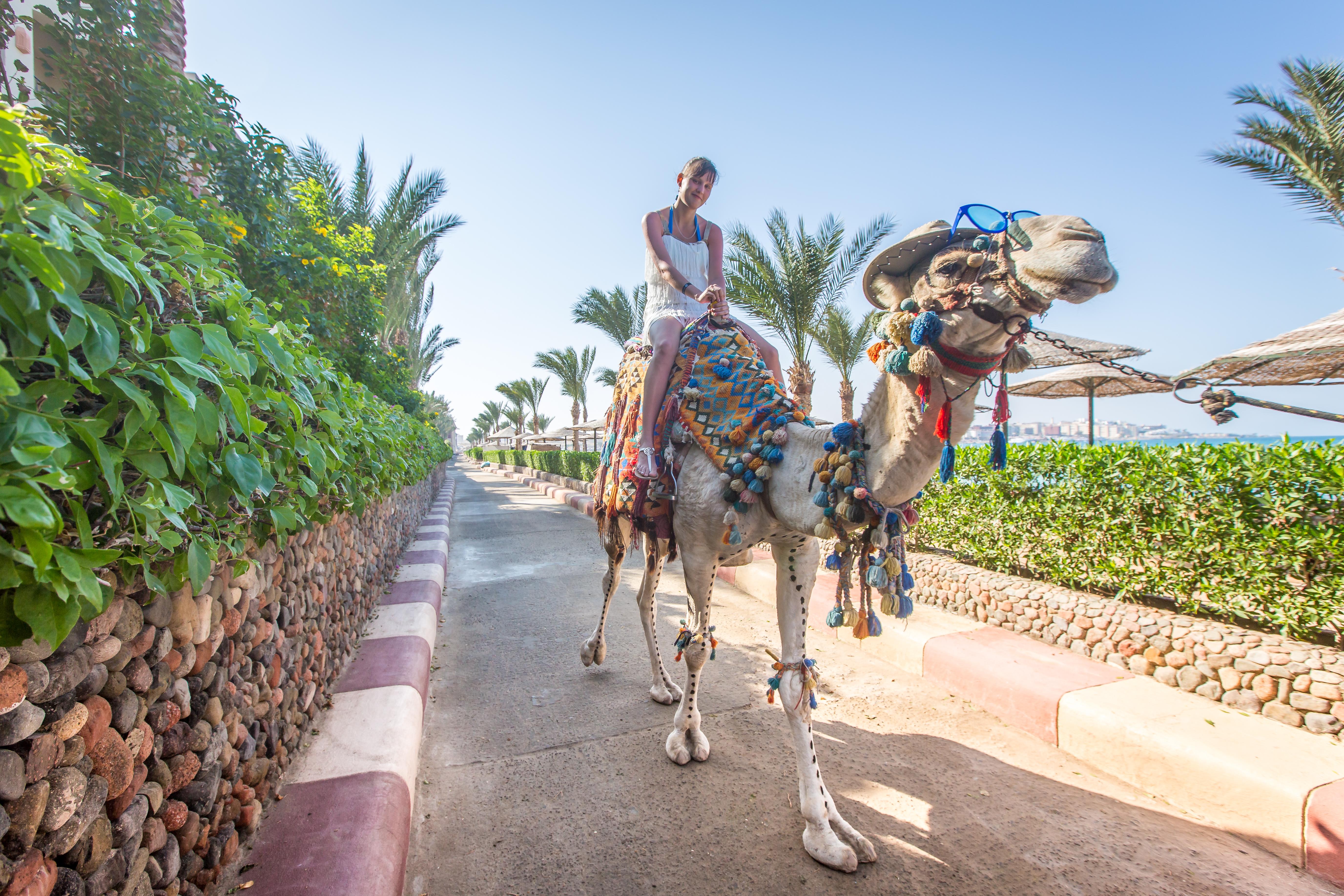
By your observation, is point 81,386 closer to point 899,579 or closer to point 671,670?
point 899,579

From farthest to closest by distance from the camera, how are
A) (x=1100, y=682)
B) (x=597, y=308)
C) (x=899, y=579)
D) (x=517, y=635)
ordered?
(x=597, y=308)
(x=517, y=635)
(x=1100, y=682)
(x=899, y=579)

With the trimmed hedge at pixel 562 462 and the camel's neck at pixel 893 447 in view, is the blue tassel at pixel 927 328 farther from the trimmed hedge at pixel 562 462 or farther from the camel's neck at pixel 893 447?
the trimmed hedge at pixel 562 462

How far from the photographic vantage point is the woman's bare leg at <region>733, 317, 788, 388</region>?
3.17 m

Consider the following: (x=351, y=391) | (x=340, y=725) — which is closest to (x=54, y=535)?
(x=340, y=725)

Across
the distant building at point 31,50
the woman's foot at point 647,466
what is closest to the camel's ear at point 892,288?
the woman's foot at point 647,466

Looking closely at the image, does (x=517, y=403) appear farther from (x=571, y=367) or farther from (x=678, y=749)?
(x=678, y=749)

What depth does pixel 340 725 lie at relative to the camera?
277 cm

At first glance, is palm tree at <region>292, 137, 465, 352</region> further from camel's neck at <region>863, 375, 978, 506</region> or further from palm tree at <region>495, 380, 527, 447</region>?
palm tree at <region>495, 380, 527, 447</region>

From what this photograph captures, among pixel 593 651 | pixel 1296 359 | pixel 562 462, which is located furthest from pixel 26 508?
pixel 562 462

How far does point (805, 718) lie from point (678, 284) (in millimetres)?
2220

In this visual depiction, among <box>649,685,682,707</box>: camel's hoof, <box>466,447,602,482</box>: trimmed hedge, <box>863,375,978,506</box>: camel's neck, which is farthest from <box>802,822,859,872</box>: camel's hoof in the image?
<box>466,447,602,482</box>: trimmed hedge

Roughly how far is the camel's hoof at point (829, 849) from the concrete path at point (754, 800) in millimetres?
42

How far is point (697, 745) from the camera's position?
306 centimetres

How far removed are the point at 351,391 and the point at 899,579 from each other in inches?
124
